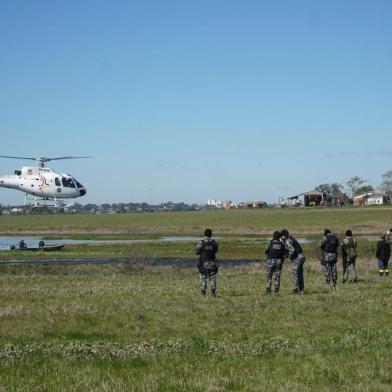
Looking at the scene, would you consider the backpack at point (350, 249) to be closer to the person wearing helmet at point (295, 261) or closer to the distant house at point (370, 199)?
the person wearing helmet at point (295, 261)

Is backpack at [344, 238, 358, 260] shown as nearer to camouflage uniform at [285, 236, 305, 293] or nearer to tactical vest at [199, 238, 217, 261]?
camouflage uniform at [285, 236, 305, 293]

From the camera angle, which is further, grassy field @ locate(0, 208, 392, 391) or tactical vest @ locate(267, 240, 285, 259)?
tactical vest @ locate(267, 240, 285, 259)

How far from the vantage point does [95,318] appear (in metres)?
16.1

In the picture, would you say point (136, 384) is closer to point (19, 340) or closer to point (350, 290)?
point (19, 340)

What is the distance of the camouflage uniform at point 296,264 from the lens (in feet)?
70.9

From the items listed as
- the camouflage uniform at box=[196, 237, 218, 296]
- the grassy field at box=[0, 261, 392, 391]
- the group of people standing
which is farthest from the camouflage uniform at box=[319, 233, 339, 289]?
the camouflage uniform at box=[196, 237, 218, 296]

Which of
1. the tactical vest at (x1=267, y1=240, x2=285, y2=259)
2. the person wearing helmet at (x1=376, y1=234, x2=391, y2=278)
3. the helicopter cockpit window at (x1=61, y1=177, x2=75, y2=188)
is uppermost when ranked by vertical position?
the helicopter cockpit window at (x1=61, y1=177, x2=75, y2=188)

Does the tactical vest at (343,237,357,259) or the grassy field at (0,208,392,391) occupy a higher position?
the tactical vest at (343,237,357,259)

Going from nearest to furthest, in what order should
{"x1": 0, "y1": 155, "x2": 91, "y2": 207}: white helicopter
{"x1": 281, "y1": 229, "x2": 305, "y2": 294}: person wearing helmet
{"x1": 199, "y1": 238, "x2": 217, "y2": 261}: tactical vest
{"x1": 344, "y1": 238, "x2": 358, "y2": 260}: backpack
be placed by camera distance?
{"x1": 199, "y1": 238, "x2": 217, "y2": 261}: tactical vest → {"x1": 281, "y1": 229, "x2": 305, "y2": 294}: person wearing helmet → {"x1": 344, "y1": 238, "x2": 358, "y2": 260}: backpack → {"x1": 0, "y1": 155, "x2": 91, "y2": 207}: white helicopter

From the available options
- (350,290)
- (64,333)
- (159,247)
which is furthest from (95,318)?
(159,247)

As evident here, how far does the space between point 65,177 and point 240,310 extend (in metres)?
64.7

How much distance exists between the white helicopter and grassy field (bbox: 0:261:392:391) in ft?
188

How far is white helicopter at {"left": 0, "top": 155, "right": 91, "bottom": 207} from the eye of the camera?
79.6 m

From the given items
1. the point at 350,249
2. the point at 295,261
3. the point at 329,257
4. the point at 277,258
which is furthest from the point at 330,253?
the point at 277,258
